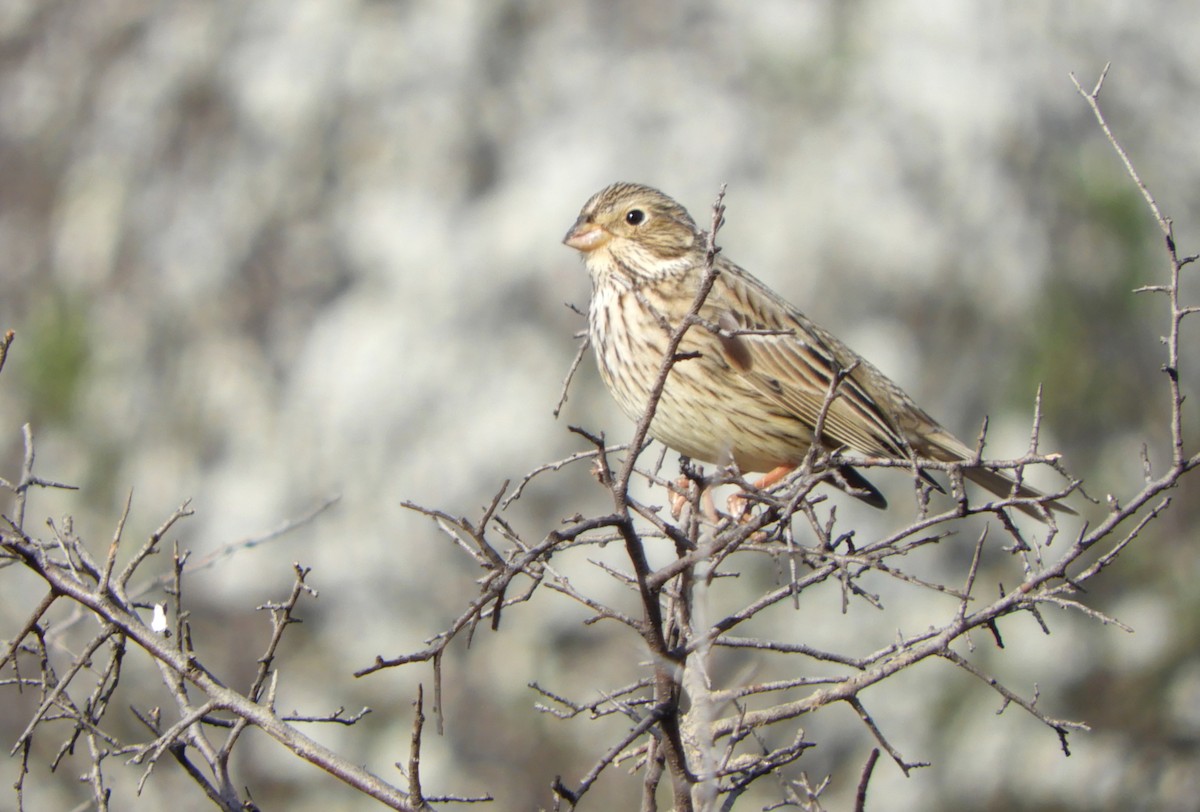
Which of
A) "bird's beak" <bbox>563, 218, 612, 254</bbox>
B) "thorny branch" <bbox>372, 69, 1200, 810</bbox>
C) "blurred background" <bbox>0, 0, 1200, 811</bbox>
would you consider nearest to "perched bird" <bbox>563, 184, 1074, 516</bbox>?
"bird's beak" <bbox>563, 218, 612, 254</bbox>

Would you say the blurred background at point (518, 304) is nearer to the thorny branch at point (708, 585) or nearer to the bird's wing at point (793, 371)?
the bird's wing at point (793, 371)

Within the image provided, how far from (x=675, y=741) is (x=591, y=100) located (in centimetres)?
574

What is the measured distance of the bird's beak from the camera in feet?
16.9

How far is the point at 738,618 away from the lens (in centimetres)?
271

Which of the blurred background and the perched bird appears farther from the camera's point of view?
the blurred background

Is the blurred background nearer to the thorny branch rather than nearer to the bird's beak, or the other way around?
the bird's beak

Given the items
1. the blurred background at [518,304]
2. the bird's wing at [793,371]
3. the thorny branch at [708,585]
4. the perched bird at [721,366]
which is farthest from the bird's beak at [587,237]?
the thorny branch at [708,585]

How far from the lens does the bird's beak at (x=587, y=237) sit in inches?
202

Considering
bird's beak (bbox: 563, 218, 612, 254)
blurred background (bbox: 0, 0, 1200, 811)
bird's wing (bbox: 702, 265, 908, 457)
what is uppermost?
blurred background (bbox: 0, 0, 1200, 811)

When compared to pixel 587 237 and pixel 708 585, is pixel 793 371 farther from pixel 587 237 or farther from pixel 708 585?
pixel 708 585

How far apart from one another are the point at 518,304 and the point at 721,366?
2850 mm

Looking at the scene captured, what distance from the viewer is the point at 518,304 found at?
7.46 meters

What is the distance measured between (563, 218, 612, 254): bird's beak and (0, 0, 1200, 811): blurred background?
1984 mm

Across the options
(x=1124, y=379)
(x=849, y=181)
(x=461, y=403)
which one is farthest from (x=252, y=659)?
(x=1124, y=379)
